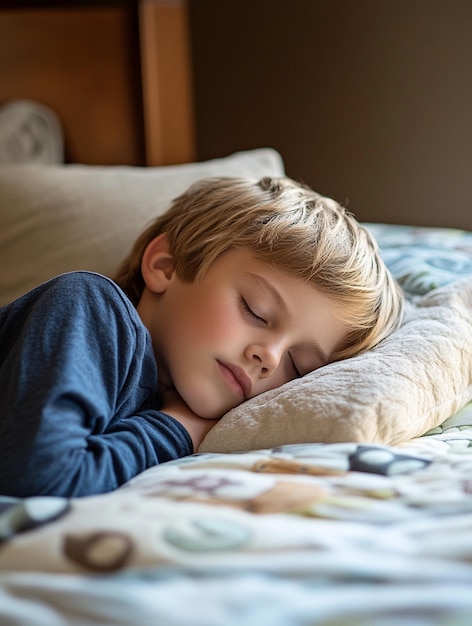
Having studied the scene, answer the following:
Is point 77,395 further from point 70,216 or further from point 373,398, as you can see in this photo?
point 70,216

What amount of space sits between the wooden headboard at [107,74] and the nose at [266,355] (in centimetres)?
129

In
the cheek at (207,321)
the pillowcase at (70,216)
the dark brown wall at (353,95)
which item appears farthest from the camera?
the dark brown wall at (353,95)

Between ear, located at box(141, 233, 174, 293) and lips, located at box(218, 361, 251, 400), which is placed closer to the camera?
lips, located at box(218, 361, 251, 400)

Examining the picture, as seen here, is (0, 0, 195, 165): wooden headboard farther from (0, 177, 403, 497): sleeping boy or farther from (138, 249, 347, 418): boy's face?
(138, 249, 347, 418): boy's face

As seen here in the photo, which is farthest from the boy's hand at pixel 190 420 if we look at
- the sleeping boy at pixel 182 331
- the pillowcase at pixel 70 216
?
the pillowcase at pixel 70 216

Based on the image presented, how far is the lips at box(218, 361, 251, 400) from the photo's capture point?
3.33 ft

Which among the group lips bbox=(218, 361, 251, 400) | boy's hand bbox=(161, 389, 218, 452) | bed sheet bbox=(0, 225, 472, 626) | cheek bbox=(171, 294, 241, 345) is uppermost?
cheek bbox=(171, 294, 241, 345)

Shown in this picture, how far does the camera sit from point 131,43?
85.7 inches

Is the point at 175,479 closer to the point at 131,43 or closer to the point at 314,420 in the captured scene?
the point at 314,420

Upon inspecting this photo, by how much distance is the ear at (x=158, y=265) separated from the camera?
3.74ft

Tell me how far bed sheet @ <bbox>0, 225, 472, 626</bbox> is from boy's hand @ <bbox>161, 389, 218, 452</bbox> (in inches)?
7.5

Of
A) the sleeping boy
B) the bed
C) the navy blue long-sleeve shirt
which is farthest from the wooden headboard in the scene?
the navy blue long-sleeve shirt

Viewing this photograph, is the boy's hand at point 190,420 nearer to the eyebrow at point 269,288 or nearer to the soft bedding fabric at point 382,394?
the soft bedding fabric at point 382,394

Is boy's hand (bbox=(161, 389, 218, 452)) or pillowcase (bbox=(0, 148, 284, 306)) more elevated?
pillowcase (bbox=(0, 148, 284, 306))
